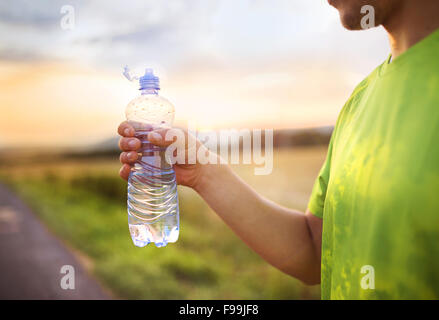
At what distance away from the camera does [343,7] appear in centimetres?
113

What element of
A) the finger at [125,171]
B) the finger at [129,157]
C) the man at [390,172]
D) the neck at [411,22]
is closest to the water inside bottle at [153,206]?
the finger at [125,171]

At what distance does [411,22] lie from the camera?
1031 mm

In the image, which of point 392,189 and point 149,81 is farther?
point 149,81

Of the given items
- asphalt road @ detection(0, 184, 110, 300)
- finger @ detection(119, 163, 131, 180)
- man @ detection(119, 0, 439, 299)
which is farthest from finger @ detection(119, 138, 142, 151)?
asphalt road @ detection(0, 184, 110, 300)

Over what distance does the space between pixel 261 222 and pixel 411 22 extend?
0.82 m

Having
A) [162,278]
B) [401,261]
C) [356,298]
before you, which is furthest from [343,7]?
[162,278]

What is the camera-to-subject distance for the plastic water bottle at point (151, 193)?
1835 millimetres

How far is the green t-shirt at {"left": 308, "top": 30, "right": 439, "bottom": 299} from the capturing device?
89 centimetres

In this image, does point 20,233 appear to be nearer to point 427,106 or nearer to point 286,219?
point 286,219

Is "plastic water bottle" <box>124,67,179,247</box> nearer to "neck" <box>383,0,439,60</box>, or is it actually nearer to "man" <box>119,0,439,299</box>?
"man" <box>119,0,439,299</box>

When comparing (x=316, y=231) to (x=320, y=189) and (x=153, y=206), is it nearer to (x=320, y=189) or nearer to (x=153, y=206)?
(x=320, y=189)

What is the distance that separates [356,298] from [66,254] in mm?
5323

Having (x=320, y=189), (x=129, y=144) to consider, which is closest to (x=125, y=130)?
(x=129, y=144)
